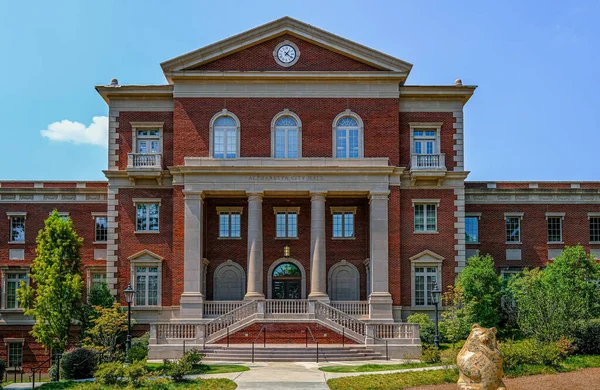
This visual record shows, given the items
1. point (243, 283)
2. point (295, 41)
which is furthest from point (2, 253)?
point (295, 41)

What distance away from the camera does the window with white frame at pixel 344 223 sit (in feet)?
146

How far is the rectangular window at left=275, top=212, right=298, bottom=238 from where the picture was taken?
1751 inches

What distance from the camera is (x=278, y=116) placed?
42656 millimetres

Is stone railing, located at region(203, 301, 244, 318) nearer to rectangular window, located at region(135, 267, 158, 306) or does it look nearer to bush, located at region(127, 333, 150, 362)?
rectangular window, located at region(135, 267, 158, 306)

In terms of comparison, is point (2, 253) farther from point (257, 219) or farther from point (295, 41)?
point (295, 41)

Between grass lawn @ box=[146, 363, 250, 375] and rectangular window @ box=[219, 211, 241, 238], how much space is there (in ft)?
43.5

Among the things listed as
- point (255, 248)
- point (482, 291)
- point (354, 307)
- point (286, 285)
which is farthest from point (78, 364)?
point (482, 291)

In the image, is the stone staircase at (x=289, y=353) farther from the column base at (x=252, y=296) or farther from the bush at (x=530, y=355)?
the bush at (x=530, y=355)

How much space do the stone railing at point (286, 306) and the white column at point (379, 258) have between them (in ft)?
13.3

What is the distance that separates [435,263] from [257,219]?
1068 centimetres

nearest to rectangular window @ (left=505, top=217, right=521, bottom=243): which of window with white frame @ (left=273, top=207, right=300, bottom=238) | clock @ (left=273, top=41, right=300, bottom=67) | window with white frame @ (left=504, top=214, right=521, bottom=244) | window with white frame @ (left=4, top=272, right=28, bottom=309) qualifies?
window with white frame @ (left=504, top=214, right=521, bottom=244)

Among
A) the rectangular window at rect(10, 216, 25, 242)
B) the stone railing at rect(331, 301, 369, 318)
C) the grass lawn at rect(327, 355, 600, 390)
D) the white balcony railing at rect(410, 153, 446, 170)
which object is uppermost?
the white balcony railing at rect(410, 153, 446, 170)

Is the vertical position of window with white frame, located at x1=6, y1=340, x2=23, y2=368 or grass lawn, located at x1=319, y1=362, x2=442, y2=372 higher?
grass lawn, located at x1=319, y1=362, x2=442, y2=372

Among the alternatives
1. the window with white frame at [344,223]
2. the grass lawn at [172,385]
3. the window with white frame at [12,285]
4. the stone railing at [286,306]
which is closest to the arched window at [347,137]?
the window with white frame at [344,223]
